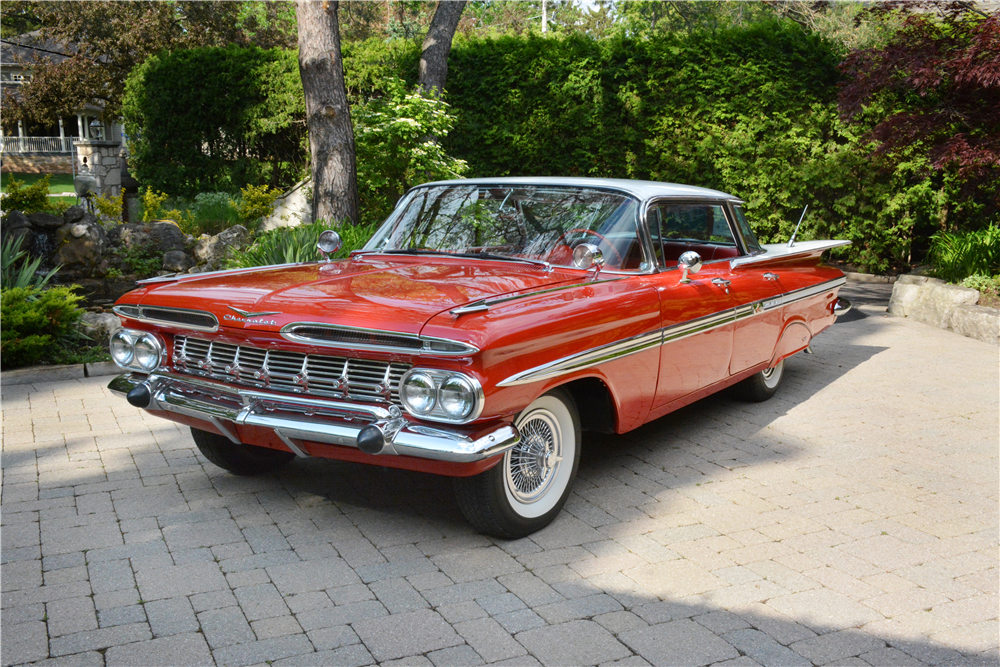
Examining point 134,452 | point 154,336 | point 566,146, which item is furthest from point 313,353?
point 566,146

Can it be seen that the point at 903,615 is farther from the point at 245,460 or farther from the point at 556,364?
the point at 245,460

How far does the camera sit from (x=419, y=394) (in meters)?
3.26

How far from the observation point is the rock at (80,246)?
35.5 ft

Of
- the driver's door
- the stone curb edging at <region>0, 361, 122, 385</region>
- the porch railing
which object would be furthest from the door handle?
the porch railing

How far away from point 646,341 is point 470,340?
4.57 ft

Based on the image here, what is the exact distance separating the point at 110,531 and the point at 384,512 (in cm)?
129

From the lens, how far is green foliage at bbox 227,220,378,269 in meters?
7.82

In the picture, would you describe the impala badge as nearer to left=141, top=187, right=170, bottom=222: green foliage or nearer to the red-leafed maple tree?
the red-leafed maple tree

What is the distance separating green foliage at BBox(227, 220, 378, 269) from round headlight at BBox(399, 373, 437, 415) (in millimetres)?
4500

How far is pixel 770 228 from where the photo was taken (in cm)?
1257

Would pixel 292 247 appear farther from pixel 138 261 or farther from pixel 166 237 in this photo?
pixel 166 237

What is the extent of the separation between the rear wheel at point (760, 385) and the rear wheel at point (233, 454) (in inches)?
138

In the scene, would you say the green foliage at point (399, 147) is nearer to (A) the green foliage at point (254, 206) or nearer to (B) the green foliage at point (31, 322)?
(A) the green foliage at point (254, 206)

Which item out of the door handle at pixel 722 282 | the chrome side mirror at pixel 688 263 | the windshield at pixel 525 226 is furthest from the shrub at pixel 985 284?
the windshield at pixel 525 226
